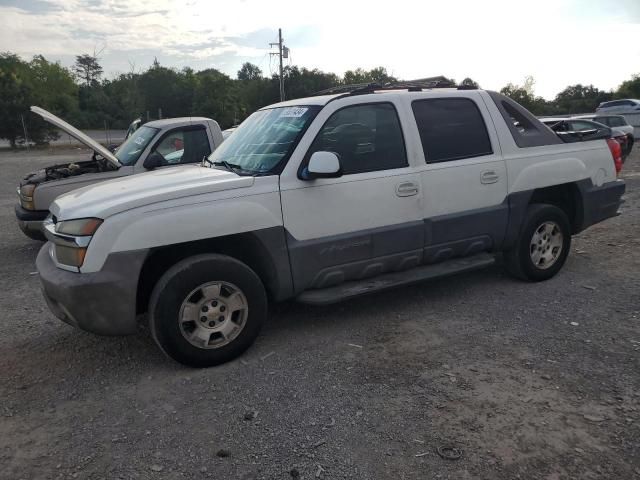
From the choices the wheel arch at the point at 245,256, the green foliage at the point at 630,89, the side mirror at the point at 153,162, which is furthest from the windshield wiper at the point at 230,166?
the green foliage at the point at 630,89

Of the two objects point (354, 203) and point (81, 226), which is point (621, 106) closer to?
point (354, 203)

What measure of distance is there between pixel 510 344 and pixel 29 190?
643cm

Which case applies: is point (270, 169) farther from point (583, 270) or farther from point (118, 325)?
point (583, 270)

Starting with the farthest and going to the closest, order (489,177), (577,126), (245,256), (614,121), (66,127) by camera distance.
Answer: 1. (614,121)
2. (577,126)
3. (66,127)
4. (489,177)
5. (245,256)

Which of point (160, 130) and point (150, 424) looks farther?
point (160, 130)

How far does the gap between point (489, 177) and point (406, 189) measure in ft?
3.14

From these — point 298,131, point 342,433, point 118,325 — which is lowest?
point 342,433

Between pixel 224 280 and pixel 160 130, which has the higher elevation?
pixel 160 130

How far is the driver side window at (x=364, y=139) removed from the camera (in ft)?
13.5

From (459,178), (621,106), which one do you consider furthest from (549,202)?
(621,106)

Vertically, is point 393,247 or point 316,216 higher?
point 316,216

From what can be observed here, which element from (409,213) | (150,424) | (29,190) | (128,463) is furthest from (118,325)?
(29,190)

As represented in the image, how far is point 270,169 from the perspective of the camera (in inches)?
154

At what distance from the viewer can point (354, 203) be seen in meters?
4.09
